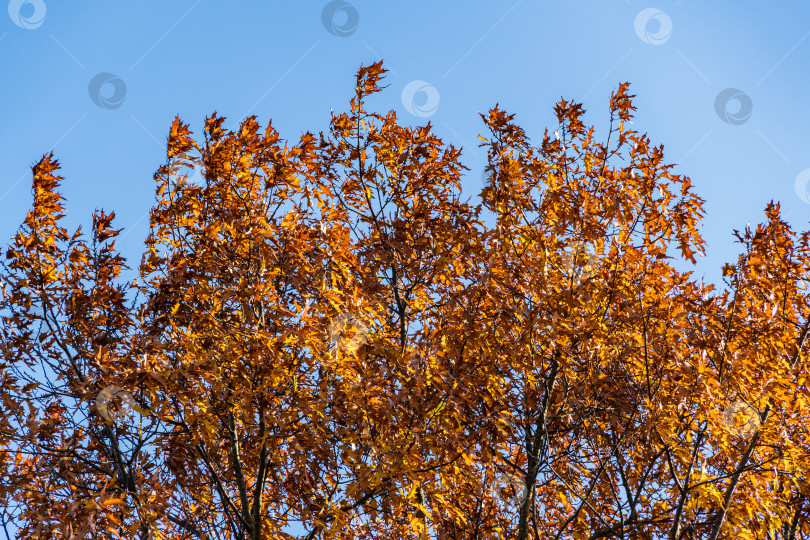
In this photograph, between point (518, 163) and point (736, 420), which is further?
point (518, 163)

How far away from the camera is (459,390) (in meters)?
4.86

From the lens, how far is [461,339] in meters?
5.45

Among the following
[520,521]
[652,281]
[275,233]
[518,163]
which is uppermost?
[518,163]

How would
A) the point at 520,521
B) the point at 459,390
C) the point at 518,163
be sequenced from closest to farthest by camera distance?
the point at 459,390 → the point at 520,521 → the point at 518,163

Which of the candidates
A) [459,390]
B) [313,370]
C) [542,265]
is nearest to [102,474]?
[313,370]

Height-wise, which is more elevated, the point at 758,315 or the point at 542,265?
the point at 542,265

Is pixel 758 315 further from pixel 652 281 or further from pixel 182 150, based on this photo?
pixel 182 150

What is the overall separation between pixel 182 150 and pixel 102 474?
299 cm

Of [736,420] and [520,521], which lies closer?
[736,420]

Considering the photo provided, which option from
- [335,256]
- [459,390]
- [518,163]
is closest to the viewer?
[459,390]

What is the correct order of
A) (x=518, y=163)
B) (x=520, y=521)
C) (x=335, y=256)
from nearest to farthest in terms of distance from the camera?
1. (x=335, y=256)
2. (x=520, y=521)
3. (x=518, y=163)

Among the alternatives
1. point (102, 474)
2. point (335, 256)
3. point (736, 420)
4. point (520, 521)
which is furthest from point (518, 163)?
point (102, 474)

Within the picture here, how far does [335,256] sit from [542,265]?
1881 millimetres

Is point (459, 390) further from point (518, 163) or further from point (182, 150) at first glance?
point (182, 150)
